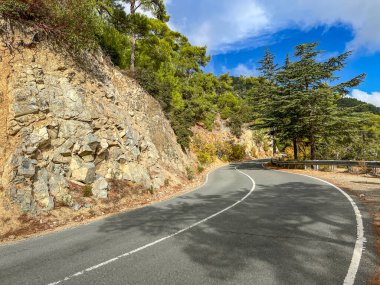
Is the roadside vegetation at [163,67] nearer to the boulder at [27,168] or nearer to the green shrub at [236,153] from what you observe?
the boulder at [27,168]

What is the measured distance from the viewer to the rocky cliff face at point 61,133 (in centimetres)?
1091

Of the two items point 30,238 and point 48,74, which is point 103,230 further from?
point 48,74

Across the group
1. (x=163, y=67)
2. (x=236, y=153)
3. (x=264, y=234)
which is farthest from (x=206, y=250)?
(x=236, y=153)

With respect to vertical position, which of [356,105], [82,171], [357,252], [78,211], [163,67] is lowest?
[78,211]

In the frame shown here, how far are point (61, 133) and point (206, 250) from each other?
9.71 meters

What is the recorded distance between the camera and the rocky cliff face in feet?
35.8

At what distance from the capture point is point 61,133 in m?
13.2

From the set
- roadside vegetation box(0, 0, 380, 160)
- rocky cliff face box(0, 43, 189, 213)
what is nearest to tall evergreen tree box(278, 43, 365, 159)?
A: roadside vegetation box(0, 0, 380, 160)

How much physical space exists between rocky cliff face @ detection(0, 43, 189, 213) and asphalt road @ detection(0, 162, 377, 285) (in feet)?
10.1

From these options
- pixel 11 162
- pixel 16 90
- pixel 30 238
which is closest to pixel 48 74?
pixel 16 90

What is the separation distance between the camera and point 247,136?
210 ft

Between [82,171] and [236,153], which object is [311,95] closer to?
[82,171]

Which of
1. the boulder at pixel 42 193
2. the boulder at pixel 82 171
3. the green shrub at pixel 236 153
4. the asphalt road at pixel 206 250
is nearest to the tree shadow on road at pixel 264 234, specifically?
the asphalt road at pixel 206 250

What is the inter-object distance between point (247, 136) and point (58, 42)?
52645mm
